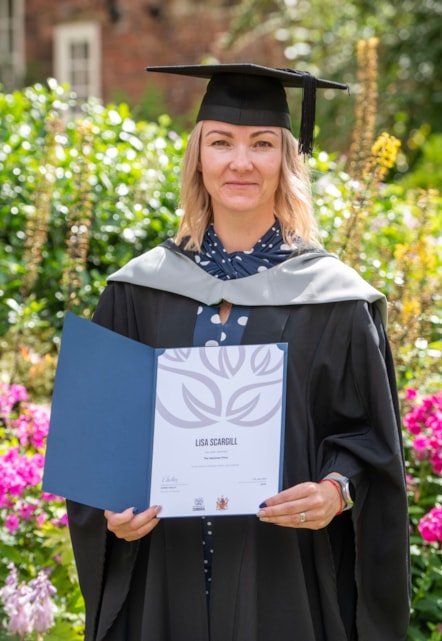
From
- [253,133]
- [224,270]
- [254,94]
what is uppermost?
[254,94]

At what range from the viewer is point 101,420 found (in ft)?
7.52

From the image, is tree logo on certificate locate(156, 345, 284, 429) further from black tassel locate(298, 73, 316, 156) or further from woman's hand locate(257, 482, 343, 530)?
black tassel locate(298, 73, 316, 156)

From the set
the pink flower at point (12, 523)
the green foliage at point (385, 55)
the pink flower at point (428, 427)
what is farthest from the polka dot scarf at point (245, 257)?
the green foliage at point (385, 55)

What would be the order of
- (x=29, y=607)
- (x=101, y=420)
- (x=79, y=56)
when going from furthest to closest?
(x=79, y=56)
(x=29, y=607)
(x=101, y=420)

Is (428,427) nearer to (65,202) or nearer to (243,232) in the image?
(243,232)

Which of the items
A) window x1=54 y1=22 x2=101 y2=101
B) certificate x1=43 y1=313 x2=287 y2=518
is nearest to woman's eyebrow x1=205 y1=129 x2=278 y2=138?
certificate x1=43 y1=313 x2=287 y2=518

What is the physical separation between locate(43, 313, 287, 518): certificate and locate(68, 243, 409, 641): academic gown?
0.14m

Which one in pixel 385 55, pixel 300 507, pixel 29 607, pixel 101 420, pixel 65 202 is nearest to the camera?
pixel 300 507

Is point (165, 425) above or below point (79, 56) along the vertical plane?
below

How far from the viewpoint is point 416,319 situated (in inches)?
147

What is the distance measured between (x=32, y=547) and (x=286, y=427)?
1533 millimetres

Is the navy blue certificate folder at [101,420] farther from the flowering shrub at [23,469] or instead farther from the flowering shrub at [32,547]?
the flowering shrub at [23,469]

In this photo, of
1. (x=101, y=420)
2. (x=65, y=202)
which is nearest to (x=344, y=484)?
(x=101, y=420)

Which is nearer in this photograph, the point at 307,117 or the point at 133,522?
the point at 133,522
